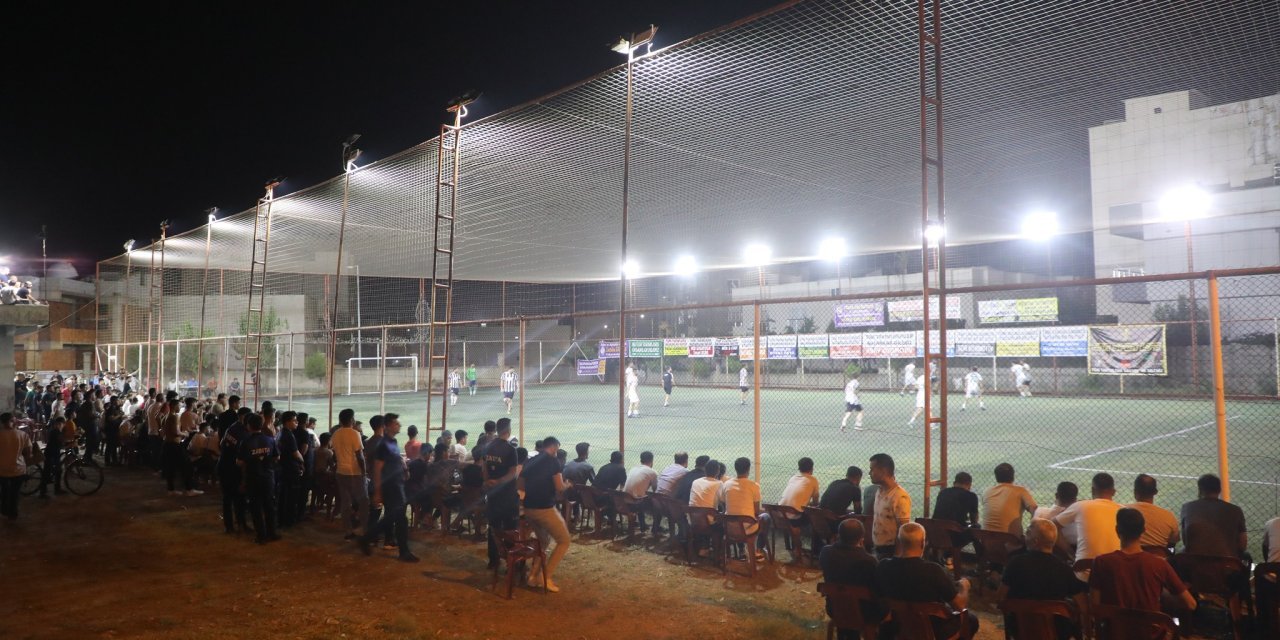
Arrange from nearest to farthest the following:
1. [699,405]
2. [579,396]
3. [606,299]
Answer: [699,405]
[579,396]
[606,299]

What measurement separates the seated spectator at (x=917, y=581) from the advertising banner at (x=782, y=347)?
7170 millimetres

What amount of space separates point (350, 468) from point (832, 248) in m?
15.7

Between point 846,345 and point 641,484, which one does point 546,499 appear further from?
point 846,345

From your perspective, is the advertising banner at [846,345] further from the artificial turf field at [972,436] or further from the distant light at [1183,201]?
the distant light at [1183,201]

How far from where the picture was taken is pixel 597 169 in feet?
40.7

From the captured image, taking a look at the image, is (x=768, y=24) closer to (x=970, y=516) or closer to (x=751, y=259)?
(x=970, y=516)

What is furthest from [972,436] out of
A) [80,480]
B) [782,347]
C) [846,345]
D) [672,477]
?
[80,480]

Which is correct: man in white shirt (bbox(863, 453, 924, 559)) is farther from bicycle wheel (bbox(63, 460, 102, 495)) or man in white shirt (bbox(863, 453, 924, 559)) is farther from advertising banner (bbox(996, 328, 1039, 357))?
bicycle wheel (bbox(63, 460, 102, 495))

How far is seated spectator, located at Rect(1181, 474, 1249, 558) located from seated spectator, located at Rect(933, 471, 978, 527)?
1.56 metres

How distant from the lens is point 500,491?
291 inches

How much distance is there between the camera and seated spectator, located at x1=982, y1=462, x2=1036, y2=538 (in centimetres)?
629

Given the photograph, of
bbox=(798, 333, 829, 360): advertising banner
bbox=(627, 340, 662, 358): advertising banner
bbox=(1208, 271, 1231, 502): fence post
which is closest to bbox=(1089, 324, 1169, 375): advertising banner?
bbox=(798, 333, 829, 360): advertising banner

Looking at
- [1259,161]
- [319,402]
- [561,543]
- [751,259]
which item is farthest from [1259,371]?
[319,402]

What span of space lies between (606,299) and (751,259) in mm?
17743
